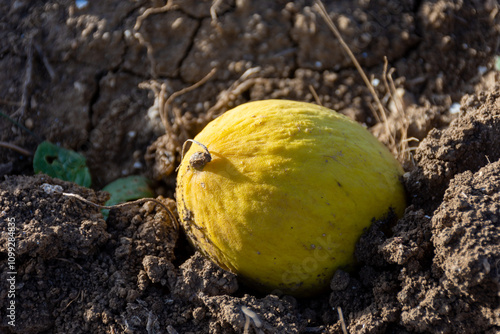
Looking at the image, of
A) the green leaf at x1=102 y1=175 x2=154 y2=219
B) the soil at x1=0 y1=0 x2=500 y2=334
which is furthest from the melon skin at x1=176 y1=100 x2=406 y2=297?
the green leaf at x1=102 y1=175 x2=154 y2=219

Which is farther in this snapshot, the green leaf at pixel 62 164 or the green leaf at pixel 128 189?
the green leaf at pixel 62 164

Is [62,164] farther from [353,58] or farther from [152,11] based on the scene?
[353,58]

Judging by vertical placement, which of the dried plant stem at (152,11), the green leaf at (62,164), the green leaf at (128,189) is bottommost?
the green leaf at (128,189)

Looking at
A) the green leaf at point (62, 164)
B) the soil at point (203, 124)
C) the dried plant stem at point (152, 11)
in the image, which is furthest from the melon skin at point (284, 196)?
the dried plant stem at point (152, 11)

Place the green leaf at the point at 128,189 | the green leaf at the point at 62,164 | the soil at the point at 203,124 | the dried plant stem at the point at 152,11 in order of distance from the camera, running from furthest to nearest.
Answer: the dried plant stem at the point at 152,11, the green leaf at the point at 62,164, the green leaf at the point at 128,189, the soil at the point at 203,124

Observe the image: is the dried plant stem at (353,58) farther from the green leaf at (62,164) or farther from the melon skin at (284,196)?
the green leaf at (62,164)

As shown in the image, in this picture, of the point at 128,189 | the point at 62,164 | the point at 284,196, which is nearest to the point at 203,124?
the point at 128,189

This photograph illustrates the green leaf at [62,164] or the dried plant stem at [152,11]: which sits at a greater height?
the dried plant stem at [152,11]
